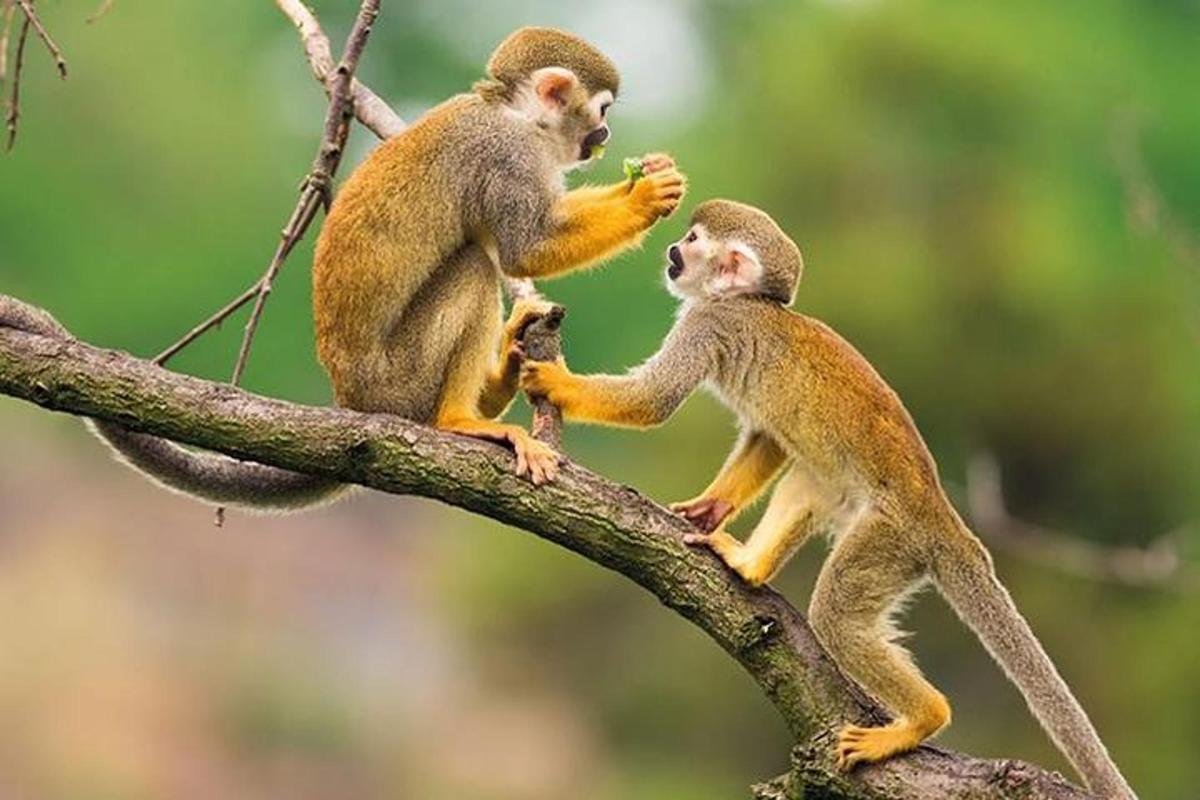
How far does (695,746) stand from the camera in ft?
53.2

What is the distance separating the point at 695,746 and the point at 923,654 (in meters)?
1.98

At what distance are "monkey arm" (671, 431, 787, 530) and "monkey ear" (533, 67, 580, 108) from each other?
99 centimetres

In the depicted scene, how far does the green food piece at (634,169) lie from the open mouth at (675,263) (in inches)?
13.1

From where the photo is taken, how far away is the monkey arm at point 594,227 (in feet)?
19.0

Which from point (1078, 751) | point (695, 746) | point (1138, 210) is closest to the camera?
point (1078, 751)

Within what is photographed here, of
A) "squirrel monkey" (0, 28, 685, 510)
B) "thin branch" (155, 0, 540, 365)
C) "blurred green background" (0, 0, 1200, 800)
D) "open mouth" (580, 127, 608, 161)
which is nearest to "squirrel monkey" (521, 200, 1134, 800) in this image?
"squirrel monkey" (0, 28, 685, 510)

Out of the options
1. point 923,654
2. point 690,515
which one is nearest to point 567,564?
point 923,654

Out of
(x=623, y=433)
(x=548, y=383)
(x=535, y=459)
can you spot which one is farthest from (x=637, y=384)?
(x=623, y=433)

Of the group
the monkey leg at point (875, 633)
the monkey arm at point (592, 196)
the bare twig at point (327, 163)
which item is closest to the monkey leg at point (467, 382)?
the monkey arm at point (592, 196)

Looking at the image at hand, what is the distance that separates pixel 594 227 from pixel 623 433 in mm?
13165

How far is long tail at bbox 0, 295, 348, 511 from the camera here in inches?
213

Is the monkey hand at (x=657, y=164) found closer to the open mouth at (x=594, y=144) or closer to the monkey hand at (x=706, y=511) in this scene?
the open mouth at (x=594, y=144)

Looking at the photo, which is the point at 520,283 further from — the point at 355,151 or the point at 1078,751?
the point at 355,151

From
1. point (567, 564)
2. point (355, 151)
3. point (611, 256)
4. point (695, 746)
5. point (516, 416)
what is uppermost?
point (355, 151)
